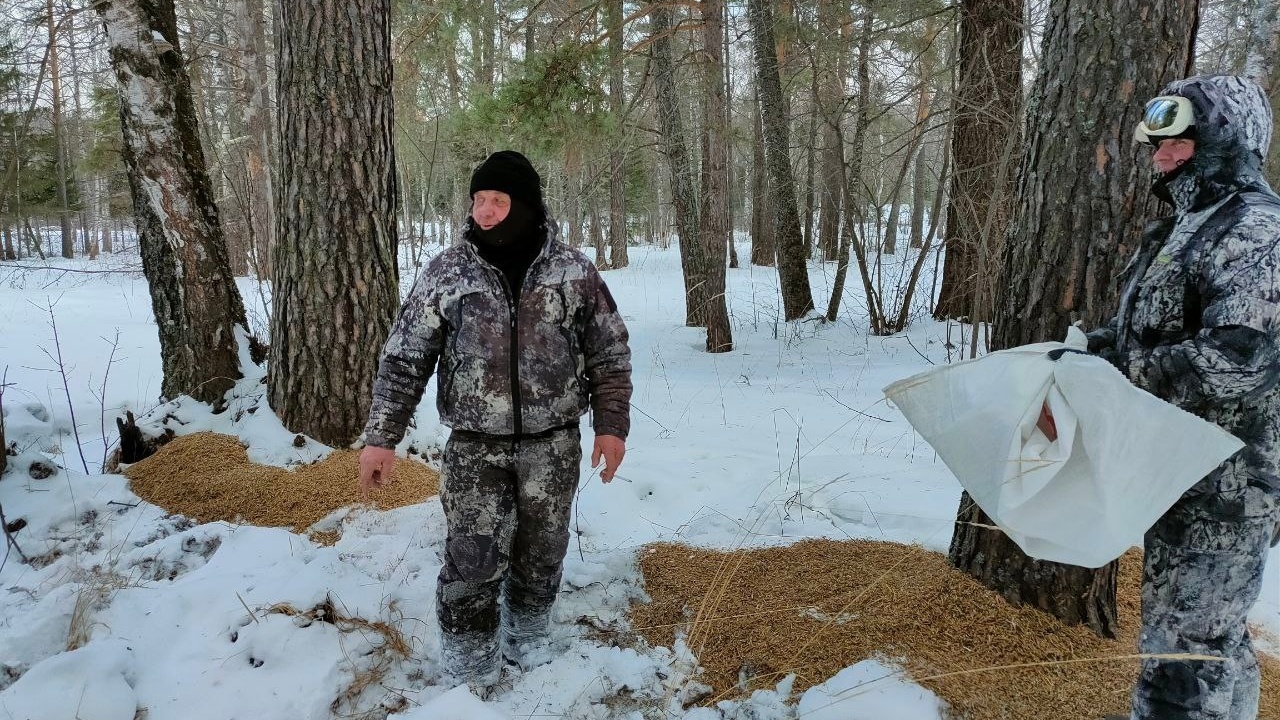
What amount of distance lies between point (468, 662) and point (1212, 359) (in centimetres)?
239

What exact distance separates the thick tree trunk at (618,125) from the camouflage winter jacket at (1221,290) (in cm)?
677

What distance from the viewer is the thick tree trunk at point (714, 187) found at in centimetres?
800

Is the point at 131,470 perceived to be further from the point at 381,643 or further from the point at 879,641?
the point at 879,641

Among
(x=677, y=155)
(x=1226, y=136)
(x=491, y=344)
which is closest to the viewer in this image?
(x=1226, y=136)

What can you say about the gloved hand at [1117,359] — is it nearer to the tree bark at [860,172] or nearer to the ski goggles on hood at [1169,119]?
the ski goggles on hood at [1169,119]

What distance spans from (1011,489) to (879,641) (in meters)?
0.92

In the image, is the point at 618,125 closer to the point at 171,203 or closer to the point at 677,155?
the point at 677,155

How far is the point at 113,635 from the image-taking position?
7.48 ft

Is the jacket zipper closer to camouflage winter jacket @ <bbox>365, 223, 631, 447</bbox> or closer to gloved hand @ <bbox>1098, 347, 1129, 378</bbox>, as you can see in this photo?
camouflage winter jacket @ <bbox>365, 223, 631, 447</bbox>

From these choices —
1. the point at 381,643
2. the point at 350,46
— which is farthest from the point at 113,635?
the point at 350,46

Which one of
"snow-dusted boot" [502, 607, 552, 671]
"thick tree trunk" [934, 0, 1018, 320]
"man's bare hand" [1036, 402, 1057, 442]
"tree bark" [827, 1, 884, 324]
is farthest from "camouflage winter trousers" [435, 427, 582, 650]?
"tree bark" [827, 1, 884, 324]

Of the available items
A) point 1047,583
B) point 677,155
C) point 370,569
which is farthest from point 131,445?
point 677,155

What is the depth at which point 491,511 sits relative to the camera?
223 centimetres

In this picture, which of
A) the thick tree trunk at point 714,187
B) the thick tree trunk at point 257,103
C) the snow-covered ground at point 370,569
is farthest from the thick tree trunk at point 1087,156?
the thick tree trunk at point 257,103
